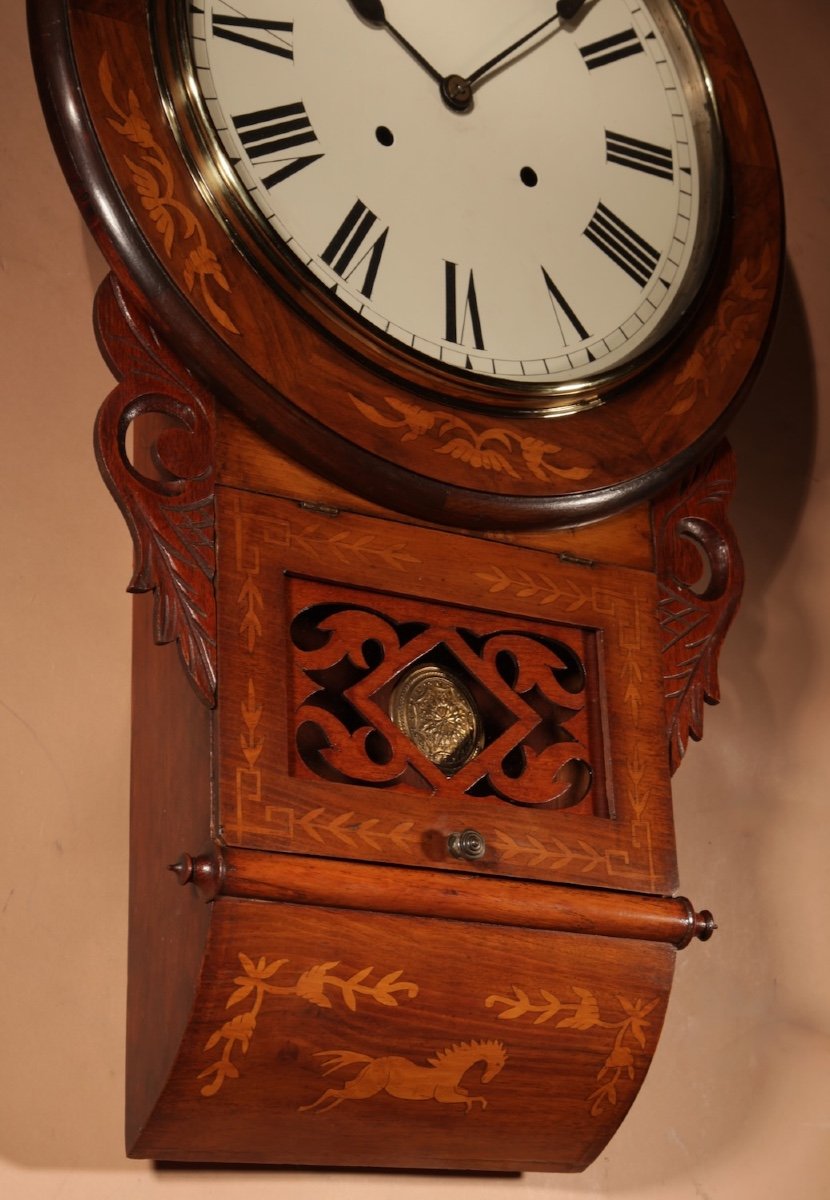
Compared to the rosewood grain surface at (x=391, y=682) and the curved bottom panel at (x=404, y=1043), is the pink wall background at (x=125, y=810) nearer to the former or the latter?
the curved bottom panel at (x=404, y=1043)

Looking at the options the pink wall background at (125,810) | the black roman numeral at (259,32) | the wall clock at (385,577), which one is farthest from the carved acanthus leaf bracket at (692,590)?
the black roman numeral at (259,32)

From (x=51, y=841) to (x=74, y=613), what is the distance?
7.5 inches

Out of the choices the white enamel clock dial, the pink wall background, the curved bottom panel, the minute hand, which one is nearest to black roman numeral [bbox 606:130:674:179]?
the white enamel clock dial

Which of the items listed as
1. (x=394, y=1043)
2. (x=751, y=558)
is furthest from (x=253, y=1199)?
(x=751, y=558)

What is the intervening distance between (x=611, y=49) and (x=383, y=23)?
24 centimetres

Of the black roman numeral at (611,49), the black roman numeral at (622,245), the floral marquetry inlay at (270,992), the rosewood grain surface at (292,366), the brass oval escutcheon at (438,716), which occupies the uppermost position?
the black roman numeral at (611,49)

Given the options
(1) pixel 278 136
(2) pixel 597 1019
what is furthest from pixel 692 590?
(1) pixel 278 136

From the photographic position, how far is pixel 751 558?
Result: 1556 mm

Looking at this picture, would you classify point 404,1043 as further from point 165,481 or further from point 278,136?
point 278,136

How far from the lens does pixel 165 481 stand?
1.05 m

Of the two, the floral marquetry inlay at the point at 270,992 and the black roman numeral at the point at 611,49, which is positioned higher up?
the black roman numeral at the point at 611,49

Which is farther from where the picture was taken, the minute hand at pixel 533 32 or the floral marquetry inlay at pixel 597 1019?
the minute hand at pixel 533 32

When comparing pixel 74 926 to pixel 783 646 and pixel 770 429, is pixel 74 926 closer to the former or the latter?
pixel 783 646

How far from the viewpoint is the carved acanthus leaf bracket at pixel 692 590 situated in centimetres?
120
